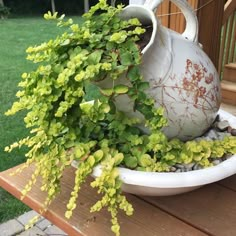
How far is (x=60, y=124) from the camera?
78cm

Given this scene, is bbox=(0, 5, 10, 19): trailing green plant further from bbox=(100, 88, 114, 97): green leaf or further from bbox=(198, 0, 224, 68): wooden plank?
bbox=(100, 88, 114, 97): green leaf

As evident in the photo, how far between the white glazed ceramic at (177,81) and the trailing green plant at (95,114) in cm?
3

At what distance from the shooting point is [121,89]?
2.48 feet

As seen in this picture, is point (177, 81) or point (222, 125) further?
point (222, 125)

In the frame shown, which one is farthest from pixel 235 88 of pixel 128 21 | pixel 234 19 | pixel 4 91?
pixel 128 21

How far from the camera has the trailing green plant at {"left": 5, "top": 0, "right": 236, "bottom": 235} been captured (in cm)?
74

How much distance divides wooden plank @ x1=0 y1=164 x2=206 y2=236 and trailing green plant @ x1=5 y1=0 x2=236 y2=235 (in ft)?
0.14

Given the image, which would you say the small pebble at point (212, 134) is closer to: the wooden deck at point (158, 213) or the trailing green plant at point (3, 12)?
the wooden deck at point (158, 213)

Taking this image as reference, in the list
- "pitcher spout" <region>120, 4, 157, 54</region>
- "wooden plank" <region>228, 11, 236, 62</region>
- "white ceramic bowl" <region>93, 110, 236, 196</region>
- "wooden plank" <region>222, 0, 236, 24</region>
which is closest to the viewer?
"white ceramic bowl" <region>93, 110, 236, 196</region>

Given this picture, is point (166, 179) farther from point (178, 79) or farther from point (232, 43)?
point (232, 43)

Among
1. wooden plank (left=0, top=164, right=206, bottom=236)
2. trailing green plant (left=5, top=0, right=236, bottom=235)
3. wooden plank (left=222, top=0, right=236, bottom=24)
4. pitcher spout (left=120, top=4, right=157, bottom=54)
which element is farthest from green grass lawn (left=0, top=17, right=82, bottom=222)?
wooden plank (left=222, top=0, right=236, bottom=24)

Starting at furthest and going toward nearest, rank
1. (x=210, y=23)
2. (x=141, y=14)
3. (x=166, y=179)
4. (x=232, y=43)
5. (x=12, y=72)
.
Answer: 1. (x=12, y=72)
2. (x=232, y=43)
3. (x=210, y=23)
4. (x=141, y=14)
5. (x=166, y=179)

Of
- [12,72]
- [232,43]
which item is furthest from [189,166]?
[12,72]

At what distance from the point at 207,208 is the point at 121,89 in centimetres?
31
